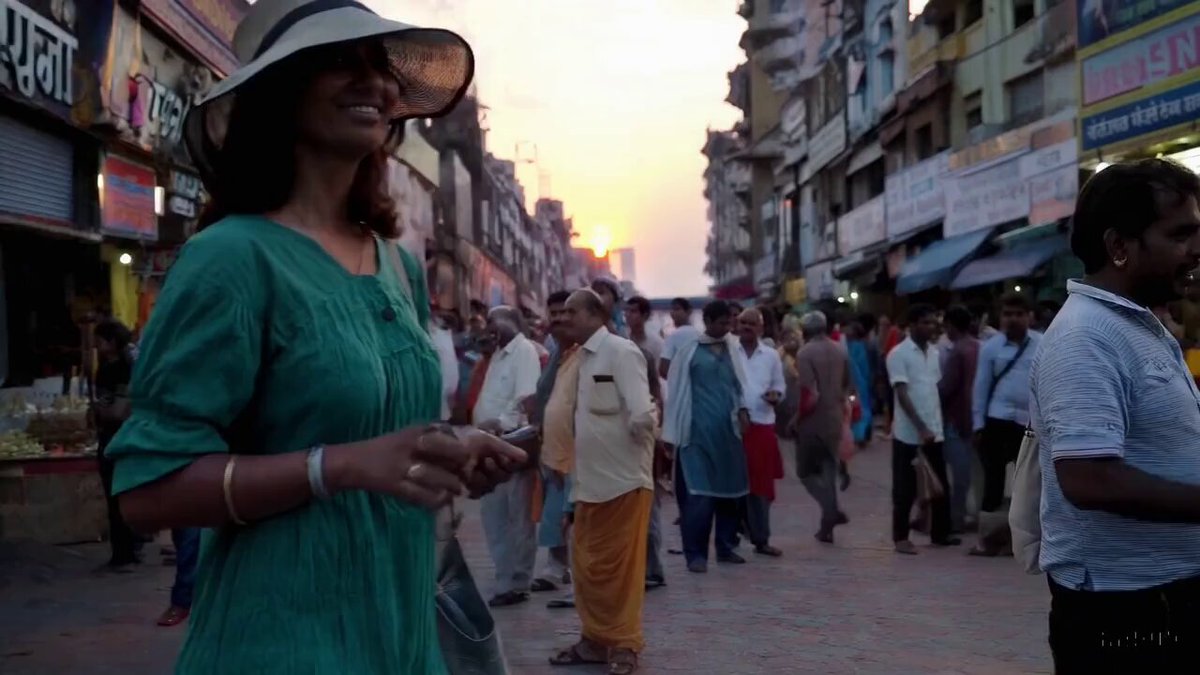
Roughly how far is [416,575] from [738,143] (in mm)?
71930

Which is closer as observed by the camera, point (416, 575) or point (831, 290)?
point (416, 575)

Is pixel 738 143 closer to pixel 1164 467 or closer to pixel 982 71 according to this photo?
pixel 982 71

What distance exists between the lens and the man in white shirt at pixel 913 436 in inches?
405

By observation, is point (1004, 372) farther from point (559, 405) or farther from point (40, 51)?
point (40, 51)

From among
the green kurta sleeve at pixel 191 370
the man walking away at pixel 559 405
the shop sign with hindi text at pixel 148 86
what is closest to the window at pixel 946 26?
the shop sign with hindi text at pixel 148 86

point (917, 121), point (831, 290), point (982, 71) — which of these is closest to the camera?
point (982, 71)

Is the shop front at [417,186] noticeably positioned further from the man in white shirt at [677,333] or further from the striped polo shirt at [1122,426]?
the striped polo shirt at [1122,426]

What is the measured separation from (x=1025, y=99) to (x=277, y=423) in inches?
937

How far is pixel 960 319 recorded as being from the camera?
10789 mm

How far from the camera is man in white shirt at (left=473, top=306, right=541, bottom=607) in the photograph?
862 cm

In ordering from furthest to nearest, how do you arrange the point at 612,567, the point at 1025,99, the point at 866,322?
the point at 1025,99
the point at 866,322
the point at 612,567

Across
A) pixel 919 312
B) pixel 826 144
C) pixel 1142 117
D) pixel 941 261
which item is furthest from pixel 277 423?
pixel 826 144

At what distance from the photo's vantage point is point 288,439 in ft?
5.84

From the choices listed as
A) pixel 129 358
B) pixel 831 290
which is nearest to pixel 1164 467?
pixel 129 358
